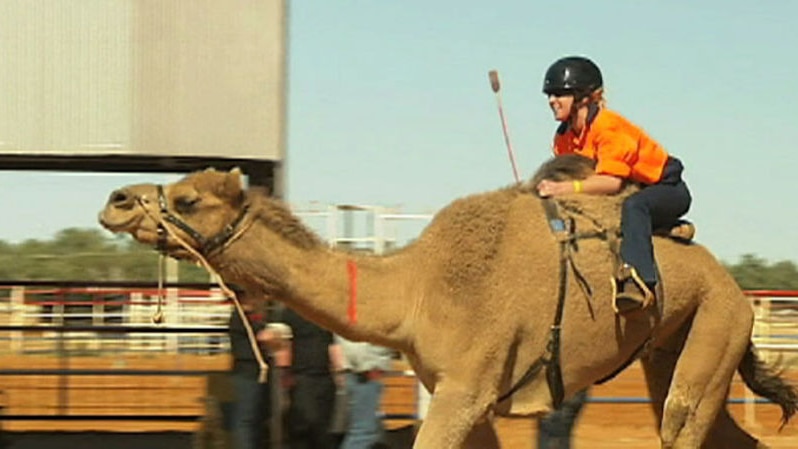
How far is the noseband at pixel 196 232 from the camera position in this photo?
689 cm

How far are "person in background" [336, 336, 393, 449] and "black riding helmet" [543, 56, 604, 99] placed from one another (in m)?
2.47

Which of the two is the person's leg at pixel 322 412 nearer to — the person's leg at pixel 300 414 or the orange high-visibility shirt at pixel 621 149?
the person's leg at pixel 300 414

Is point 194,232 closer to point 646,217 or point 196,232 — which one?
point 196,232

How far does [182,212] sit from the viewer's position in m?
6.93

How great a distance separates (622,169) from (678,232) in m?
0.51

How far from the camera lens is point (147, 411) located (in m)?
15.0

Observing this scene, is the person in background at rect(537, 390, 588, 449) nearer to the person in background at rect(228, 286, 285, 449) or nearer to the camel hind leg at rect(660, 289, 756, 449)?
the camel hind leg at rect(660, 289, 756, 449)

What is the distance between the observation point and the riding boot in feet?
24.7

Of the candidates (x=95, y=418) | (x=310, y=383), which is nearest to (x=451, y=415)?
(x=310, y=383)

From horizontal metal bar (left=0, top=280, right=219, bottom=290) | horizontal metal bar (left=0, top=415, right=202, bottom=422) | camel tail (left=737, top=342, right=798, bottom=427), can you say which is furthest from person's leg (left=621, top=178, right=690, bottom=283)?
horizontal metal bar (left=0, top=415, right=202, bottom=422)

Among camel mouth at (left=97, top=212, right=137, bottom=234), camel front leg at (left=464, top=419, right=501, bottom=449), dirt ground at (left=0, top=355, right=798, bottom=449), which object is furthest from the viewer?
dirt ground at (left=0, top=355, right=798, bottom=449)

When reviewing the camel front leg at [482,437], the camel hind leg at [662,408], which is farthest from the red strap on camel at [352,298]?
the camel hind leg at [662,408]

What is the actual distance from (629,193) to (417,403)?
416 centimetres

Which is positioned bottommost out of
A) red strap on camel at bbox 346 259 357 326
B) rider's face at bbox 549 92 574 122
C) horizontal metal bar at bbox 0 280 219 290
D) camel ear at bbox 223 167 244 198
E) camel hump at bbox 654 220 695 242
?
horizontal metal bar at bbox 0 280 219 290
